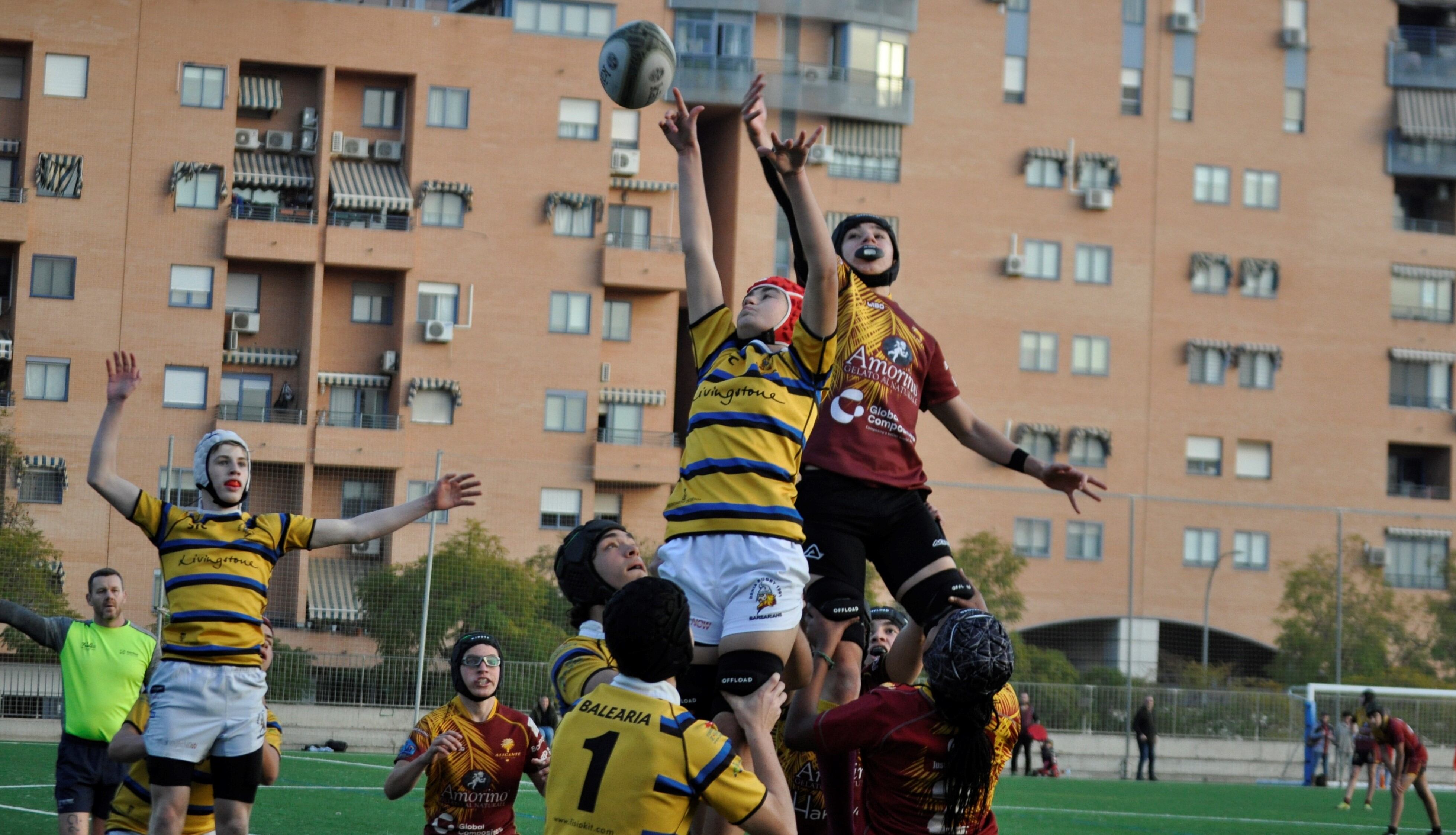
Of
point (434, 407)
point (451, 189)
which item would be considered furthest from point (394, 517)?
point (451, 189)

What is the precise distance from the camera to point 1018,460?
332 inches

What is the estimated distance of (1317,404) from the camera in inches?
2375

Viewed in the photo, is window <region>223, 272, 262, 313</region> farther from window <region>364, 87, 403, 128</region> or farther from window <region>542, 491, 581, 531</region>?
window <region>542, 491, 581, 531</region>

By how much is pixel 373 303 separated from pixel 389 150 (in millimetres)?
4623

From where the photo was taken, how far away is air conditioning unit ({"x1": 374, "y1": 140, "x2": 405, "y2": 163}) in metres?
52.3

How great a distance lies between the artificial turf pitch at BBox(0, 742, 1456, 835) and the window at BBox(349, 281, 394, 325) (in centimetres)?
2624

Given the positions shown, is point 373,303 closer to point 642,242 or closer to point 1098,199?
point 642,242

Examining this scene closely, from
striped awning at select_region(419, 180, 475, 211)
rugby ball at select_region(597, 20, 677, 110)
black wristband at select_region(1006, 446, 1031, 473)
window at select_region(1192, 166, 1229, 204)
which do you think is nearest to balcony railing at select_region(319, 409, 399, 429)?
striped awning at select_region(419, 180, 475, 211)

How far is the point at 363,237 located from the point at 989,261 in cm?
2030

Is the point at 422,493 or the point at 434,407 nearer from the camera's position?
the point at 422,493

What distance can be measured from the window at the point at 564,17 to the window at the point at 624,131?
8.66 ft

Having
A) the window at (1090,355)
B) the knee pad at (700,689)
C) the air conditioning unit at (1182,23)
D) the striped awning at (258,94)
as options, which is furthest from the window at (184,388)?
the knee pad at (700,689)

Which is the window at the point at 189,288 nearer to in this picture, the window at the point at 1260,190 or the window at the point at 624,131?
the window at the point at 624,131

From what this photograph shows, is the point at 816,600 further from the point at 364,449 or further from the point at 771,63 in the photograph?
the point at 771,63
